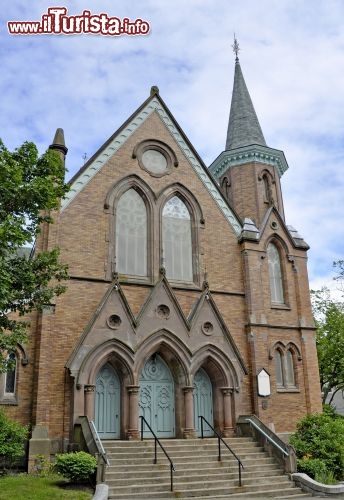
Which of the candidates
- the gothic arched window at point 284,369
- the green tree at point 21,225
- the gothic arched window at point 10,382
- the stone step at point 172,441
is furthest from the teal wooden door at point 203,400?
the green tree at point 21,225

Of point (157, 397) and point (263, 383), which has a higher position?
point (263, 383)

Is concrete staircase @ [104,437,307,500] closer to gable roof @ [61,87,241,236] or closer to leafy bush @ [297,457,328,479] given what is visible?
leafy bush @ [297,457,328,479]

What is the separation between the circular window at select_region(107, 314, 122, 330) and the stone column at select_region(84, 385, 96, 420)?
2.04m

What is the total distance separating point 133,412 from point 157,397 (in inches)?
57.7

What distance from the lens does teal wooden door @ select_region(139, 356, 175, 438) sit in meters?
17.7

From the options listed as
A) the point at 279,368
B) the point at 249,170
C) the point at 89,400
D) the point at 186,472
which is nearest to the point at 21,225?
the point at 89,400

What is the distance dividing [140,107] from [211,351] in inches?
405

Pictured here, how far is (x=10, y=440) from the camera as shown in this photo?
14094mm

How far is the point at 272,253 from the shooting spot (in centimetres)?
2214

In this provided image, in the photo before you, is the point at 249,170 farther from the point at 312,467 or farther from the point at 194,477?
the point at 194,477

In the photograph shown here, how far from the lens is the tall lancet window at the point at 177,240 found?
20.0m

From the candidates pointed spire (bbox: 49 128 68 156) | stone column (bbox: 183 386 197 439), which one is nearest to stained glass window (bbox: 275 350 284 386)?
stone column (bbox: 183 386 197 439)

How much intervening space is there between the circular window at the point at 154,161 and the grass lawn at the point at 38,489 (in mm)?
11863

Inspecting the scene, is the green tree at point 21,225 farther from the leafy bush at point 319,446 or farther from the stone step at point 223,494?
the leafy bush at point 319,446
